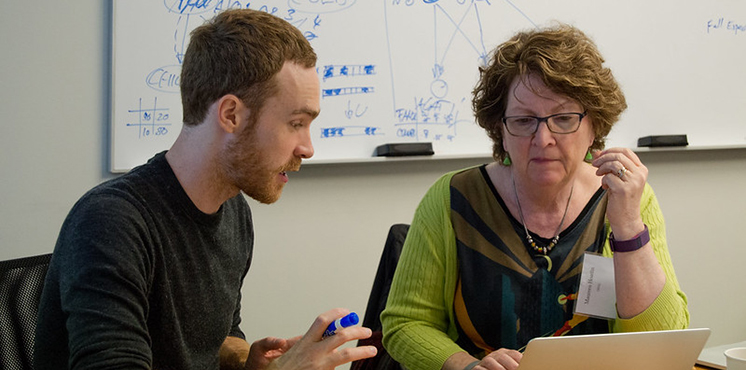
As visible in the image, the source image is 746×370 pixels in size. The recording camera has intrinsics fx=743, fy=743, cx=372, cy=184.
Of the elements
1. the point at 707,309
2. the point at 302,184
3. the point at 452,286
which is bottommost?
the point at 707,309

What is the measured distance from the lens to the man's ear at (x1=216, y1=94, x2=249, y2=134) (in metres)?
1.35

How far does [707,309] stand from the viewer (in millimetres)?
3312

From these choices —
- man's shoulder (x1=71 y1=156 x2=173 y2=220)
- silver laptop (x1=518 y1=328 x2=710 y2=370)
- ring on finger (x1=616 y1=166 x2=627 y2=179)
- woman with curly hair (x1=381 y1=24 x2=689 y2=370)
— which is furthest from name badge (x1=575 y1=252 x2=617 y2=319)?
man's shoulder (x1=71 y1=156 x2=173 y2=220)

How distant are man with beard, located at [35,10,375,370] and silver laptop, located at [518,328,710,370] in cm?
28

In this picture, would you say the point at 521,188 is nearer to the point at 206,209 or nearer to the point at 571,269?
the point at 571,269

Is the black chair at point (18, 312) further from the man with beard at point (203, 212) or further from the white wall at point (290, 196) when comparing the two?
the white wall at point (290, 196)

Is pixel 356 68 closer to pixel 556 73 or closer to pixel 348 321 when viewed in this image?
pixel 556 73

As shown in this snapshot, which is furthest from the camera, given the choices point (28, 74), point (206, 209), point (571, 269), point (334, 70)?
point (334, 70)

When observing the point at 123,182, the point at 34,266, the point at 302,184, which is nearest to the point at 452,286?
the point at 123,182

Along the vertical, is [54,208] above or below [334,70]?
below

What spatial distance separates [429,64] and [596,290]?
4.70 feet

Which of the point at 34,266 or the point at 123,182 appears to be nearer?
the point at 123,182

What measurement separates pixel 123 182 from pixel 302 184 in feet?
4.74

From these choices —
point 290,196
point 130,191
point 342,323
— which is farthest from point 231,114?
point 290,196
